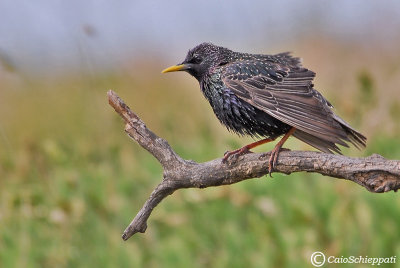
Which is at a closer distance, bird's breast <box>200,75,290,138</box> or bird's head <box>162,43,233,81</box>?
bird's breast <box>200,75,290,138</box>

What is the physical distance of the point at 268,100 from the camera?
492cm

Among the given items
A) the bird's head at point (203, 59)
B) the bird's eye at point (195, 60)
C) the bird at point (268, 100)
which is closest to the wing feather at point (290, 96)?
the bird at point (268, 100)

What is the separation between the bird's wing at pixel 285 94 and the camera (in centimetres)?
441

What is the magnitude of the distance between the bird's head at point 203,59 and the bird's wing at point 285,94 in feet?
0.41

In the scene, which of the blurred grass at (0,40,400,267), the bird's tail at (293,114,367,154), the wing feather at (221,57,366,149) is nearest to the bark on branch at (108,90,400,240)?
the wing feather at (221,57,366,149)

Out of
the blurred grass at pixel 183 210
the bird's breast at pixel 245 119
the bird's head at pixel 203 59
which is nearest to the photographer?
the bird's breast at pixel 245 119

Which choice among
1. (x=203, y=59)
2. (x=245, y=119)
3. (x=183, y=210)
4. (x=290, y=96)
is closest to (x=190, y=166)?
(x=245, y=119)

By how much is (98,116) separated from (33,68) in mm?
2175

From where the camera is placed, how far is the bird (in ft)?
14.7

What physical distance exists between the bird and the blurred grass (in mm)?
1282

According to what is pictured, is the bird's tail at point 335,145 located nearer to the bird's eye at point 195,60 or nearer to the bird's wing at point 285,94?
the bird's wing at point 285,94

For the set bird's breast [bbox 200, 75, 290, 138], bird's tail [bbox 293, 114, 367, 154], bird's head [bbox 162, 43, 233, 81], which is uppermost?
bird's head [bbox 162, 43, 233, 81]

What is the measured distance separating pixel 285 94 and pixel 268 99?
12 centimetres

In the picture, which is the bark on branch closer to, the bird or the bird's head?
the bird
